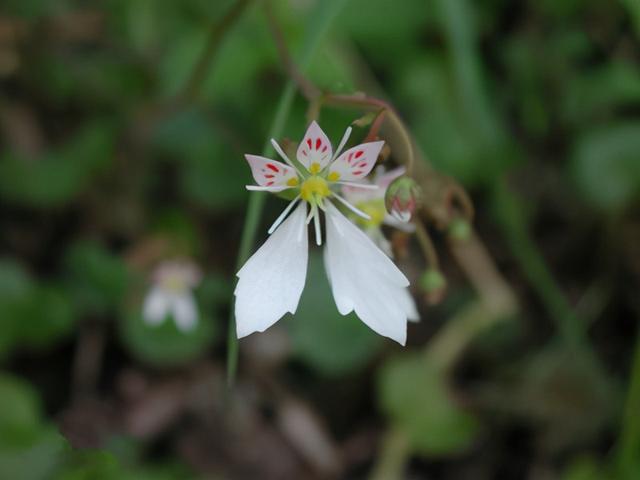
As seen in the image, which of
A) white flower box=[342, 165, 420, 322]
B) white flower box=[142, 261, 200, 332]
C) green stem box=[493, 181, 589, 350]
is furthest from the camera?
green stem box=[493, 181, 589, 350]

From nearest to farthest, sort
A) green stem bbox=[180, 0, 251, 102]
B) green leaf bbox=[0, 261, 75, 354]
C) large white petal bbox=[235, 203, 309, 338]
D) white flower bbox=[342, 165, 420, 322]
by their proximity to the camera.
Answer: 1. large white petal bbox=[235, 203, 309, 338]
2. white flower bbox=[342, 165, 420, 322]
3. green stem bbox=[180, 0, 251, 102]
4. green leaf bbox=[0, 261, 75, 354]

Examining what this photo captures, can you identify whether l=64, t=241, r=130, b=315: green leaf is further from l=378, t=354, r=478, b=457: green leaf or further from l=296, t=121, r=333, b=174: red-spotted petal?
l=296, t=121, r=333, b=174: red-spotted petal

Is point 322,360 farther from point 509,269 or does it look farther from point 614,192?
point 614,192

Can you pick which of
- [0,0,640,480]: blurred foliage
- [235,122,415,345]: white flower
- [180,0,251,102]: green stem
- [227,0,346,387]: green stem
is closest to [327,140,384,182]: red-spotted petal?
[235,122,415,345]: white flower

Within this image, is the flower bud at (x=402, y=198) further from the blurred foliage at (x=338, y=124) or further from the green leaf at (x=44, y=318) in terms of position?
the green leaf at (x=44, y=318)

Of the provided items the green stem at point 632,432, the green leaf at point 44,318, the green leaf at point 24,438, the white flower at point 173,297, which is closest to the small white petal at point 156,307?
the white flower at point 173,297

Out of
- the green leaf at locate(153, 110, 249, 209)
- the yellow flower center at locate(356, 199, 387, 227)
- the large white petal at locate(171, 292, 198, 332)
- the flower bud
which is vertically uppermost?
the green leaf at locate(153, 110, 249, 209)

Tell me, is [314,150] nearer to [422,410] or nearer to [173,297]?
[173,297]

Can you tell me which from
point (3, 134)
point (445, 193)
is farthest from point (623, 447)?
point (3, 134)

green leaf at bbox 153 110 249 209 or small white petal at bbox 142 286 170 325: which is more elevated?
green leaf at bbox 153 110 249 209
